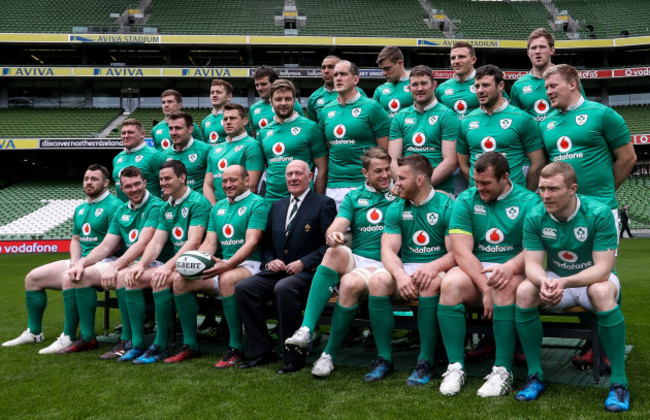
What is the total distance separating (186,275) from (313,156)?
1754 mm

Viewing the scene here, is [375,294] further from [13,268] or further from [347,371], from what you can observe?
[13,268]

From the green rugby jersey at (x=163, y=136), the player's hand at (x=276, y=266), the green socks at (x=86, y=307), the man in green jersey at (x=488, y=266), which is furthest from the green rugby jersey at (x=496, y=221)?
the green rugby jersey at (x=163, y=136)

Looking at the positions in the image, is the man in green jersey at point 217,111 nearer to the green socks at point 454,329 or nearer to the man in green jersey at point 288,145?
the man in green jersey at point 288,145

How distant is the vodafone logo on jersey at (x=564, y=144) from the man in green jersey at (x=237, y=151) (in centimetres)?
280

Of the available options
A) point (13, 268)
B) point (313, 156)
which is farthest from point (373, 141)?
point (13, 268)

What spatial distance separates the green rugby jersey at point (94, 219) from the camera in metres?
5.61

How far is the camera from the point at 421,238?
13.5ft

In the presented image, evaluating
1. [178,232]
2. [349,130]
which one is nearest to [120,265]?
[178,232]

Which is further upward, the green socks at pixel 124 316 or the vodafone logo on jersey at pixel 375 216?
the vodafone logo on jersey at pixel 375 216

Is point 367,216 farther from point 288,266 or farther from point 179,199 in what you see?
point 179,199

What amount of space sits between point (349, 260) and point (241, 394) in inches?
50.7

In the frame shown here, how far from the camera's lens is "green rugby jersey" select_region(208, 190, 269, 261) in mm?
4746

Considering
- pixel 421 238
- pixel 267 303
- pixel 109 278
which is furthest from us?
pixel 109 278

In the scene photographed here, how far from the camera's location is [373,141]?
17.2ft
